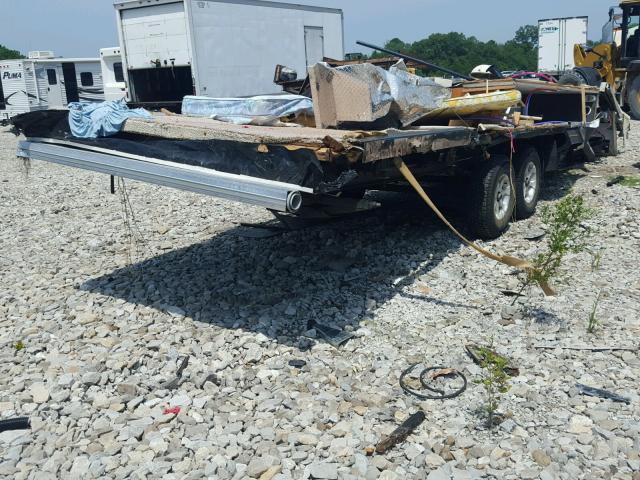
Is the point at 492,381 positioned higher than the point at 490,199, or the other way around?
the point at 490,199

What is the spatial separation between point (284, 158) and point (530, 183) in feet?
15.4

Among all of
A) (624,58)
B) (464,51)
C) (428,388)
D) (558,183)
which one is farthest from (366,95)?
(464,51)

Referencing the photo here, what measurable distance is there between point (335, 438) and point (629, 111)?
16.9 meters

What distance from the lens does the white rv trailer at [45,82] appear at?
24.4 m

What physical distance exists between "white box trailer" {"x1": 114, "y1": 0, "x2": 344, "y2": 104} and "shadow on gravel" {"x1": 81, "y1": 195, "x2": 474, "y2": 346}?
8294mm

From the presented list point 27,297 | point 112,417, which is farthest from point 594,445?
point 27,297

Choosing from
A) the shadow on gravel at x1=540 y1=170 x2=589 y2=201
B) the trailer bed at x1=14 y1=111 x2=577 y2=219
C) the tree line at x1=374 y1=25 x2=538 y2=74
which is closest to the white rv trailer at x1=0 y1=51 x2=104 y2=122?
the shadow on gravel at x1=540 y1=170 x2=589 y2=201

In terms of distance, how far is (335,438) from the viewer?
3.62 meters

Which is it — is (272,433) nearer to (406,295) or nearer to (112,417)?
(112,417)

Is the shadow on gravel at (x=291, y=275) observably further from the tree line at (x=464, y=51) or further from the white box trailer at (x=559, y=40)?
the tree line at (x=464, y=51)

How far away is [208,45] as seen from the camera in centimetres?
1474

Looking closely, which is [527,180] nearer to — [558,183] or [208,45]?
[558,183]

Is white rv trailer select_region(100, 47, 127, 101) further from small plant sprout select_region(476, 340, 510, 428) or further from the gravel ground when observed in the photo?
small plant sprout select_region(476, 340, 510, 428)

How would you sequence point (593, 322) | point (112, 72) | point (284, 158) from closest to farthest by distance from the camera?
point (284, 158)
point (593, 322)
point (112, 72)
